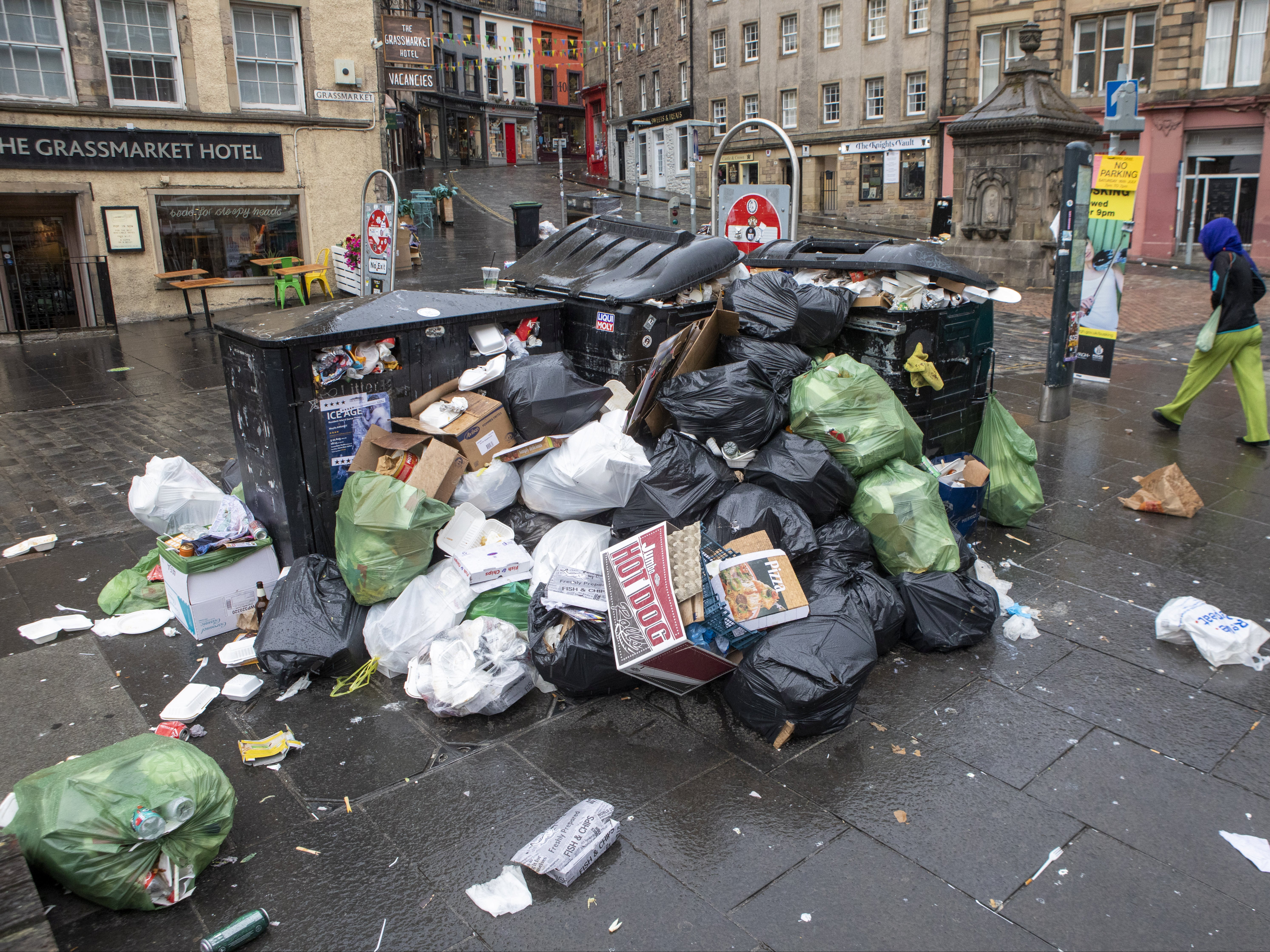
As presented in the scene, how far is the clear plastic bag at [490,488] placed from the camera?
424 cm

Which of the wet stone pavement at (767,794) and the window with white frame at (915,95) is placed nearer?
the wet stone pavement at (767,794)

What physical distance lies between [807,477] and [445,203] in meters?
22.6

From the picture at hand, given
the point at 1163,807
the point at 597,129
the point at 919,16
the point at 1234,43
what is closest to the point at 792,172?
the point at 1163,807

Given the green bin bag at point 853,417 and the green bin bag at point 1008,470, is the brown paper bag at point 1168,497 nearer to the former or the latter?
the green bin bag at point 1008,470

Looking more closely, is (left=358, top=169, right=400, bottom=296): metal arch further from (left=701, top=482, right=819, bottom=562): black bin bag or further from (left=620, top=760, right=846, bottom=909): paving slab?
(left=620, top=760, right=846, bottom=909): paving slab

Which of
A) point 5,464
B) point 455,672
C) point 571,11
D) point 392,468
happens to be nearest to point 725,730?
point 455,672

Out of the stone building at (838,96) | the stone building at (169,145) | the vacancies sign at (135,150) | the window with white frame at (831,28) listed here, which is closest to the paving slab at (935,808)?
the stone building at (169,145)

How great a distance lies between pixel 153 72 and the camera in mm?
14016

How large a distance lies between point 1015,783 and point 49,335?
45.8 ft

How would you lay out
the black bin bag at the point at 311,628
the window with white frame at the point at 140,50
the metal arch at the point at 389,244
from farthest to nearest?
the window with white frame at the point at 140,50 → the metal arch at the point at 389,244 → the black bin bag at the point at 311,628

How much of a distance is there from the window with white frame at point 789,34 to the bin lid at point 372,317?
33621 millimetres

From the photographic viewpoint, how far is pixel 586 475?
414 cm

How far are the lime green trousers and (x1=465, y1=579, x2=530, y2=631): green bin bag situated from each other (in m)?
5.64

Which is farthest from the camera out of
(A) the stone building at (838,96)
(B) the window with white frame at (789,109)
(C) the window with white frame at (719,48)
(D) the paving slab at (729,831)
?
(C) the window with white frame at (719,48)
